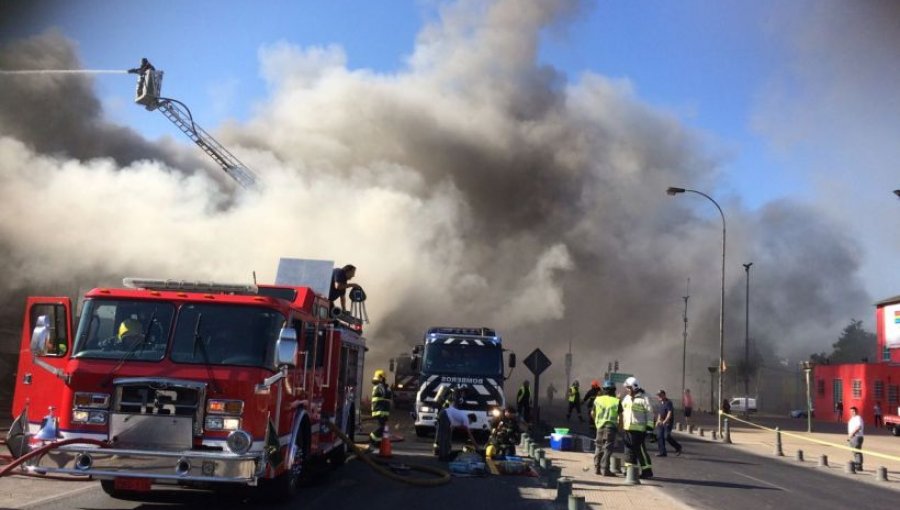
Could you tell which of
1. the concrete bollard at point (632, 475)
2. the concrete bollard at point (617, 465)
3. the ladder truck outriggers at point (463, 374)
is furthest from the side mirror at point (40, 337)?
the ladder truck outriggers at point (463, 374)

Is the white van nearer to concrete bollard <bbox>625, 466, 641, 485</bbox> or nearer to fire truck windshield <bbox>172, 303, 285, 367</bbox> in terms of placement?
concrete bollard <bbox>625, 466, 641, 485</bbox>

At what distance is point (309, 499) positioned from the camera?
791 cm

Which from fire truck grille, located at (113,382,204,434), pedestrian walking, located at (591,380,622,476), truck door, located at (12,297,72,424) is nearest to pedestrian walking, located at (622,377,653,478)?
pedestrian walking, located at (591,380,622,476)

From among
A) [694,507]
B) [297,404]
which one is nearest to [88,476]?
[297,404]

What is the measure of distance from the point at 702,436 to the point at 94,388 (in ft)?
66.7

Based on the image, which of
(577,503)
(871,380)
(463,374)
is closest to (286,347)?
(577,503)

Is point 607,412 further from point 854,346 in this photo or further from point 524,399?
point 854,346

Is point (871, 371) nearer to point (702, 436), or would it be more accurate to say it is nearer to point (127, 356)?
point (702, 436)

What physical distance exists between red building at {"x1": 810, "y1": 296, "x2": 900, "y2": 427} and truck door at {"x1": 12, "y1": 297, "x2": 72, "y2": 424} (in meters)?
35.4

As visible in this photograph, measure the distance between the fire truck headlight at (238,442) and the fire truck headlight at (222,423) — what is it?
11cm

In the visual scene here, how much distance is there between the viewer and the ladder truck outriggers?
1555cm

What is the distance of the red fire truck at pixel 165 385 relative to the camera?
6.04 m

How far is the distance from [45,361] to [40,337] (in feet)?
1.62

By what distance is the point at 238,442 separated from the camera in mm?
6188
